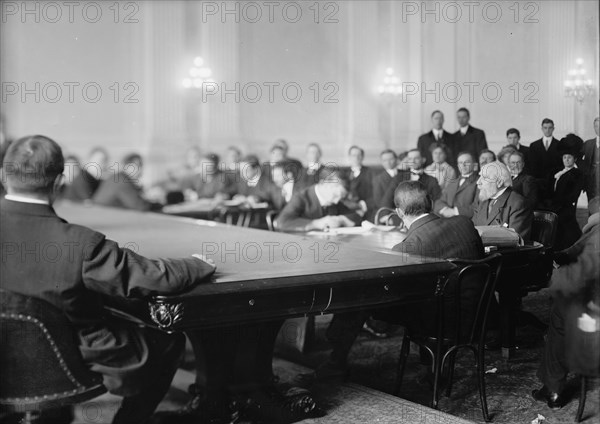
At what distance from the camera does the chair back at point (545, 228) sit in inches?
155

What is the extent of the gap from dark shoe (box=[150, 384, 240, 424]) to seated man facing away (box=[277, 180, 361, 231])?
215 centimetres

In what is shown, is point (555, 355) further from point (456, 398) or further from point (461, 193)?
point (461, 193)

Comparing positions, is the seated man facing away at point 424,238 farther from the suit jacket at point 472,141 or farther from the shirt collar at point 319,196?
the shirt collar at point 319,196

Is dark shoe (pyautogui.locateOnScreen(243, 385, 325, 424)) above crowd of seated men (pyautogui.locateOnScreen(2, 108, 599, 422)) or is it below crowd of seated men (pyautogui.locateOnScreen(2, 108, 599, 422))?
below

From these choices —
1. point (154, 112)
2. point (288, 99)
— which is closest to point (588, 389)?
Result: point (288, 99)

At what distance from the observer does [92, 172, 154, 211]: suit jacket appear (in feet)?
26.0

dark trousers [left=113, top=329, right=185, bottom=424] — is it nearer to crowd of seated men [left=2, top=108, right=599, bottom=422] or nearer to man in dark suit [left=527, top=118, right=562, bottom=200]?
crowd of seated men [left=2, top=108, right=599, bottom=422]

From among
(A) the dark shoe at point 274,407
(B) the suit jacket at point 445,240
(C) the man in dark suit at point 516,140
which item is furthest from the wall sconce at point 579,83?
(A) the dark shoe at point 274,407

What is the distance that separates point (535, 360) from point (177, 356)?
1.80 meters

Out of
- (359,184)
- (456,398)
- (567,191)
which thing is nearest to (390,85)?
(359,184)

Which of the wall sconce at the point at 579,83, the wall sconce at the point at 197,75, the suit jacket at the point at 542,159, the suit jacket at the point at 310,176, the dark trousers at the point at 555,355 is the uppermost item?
the wall sconce at the point at 197,75

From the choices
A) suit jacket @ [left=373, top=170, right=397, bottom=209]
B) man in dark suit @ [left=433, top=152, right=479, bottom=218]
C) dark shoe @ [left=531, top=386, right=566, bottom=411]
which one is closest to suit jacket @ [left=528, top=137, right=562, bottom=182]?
man in dark suit @ [left=433, top=152, right=479, bottom=218]

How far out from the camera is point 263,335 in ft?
12.7

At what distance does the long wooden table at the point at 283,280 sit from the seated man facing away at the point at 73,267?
106 millimetres
